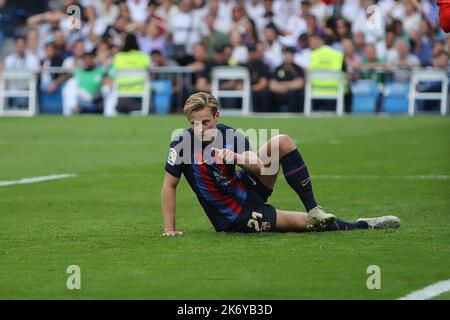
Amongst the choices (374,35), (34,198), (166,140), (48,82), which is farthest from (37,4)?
(34,198)

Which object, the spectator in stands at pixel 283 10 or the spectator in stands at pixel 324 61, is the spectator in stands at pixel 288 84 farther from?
the spectator in stands at pixel 283 10

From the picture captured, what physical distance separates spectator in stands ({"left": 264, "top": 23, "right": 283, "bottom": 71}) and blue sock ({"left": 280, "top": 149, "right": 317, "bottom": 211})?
58.4 ft

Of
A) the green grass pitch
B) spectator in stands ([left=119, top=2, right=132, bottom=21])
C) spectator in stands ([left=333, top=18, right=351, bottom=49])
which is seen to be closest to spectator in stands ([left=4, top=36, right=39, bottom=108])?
spectator in stands ([left=119, top=2, right=132, bottom=21])

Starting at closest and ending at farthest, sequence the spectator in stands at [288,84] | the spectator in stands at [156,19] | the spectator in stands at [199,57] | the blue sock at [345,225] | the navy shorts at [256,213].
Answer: the navy shorts at [256,213], the blue sock at [345,225], the spectator in stands at [288,84], the spectator in stands at [199,57], the spectator in stands at [156,19]

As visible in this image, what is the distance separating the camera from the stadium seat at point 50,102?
28656 mm

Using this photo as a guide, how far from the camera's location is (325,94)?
1055 inches

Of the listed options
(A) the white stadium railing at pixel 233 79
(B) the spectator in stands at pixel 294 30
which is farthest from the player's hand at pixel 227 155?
(B) the spectator in stands at pixel 294 30

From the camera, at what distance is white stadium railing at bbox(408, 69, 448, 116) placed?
25.8 meters

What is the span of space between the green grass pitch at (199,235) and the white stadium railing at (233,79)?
289 inches

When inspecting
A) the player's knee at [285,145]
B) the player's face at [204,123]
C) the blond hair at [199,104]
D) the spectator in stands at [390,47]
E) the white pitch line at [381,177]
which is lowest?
the white pitch line at [381,177]

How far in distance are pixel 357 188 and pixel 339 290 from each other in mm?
6275

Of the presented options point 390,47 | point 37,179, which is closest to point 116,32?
point 390,47

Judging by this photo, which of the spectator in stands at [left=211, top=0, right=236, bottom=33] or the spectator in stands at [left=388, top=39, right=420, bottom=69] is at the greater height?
the spectator in stands at [left=211, top=0, right=236, bottom=33]

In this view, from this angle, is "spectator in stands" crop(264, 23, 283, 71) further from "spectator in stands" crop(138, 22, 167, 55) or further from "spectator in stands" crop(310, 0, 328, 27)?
"spectator in stands" crop(138, 22, 167, 55)
